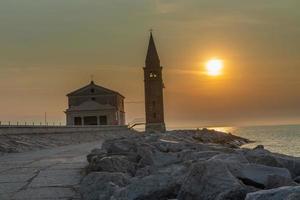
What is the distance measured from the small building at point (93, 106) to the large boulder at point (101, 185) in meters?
63.6

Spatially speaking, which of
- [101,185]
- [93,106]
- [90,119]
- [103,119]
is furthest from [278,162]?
[103,119]

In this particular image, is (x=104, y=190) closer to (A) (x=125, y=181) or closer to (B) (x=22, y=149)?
(A) (x=125, y=181)

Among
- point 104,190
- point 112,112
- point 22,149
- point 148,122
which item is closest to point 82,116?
point 112,112

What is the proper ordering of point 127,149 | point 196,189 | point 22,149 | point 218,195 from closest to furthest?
point 218,195, point 196,189, point 127,149, point 22,149

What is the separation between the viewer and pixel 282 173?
5930 mm

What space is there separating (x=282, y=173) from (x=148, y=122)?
66.5 meters

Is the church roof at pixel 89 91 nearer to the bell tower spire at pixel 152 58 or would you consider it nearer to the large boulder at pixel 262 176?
the bell tower spire at pixel 152 58

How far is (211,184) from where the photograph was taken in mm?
5176

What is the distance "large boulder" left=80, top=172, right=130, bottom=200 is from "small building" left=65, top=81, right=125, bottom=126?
209ft

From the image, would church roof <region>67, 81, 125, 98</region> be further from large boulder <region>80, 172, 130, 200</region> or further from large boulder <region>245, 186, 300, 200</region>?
large boulder <region>245, 186, 300, 200</region>

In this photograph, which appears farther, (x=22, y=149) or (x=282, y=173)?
(x=22, y=149)

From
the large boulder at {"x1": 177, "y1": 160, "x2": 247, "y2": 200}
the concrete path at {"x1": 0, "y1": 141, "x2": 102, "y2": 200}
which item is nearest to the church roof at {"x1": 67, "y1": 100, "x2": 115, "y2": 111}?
the concrete path at {"x1": 0, "y1": 141, "x2": 102, "y2": 200}

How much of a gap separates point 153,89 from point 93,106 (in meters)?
8.59

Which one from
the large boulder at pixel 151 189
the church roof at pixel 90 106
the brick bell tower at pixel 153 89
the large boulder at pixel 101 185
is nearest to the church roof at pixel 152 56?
the brick bell tower at pixel 153 89
